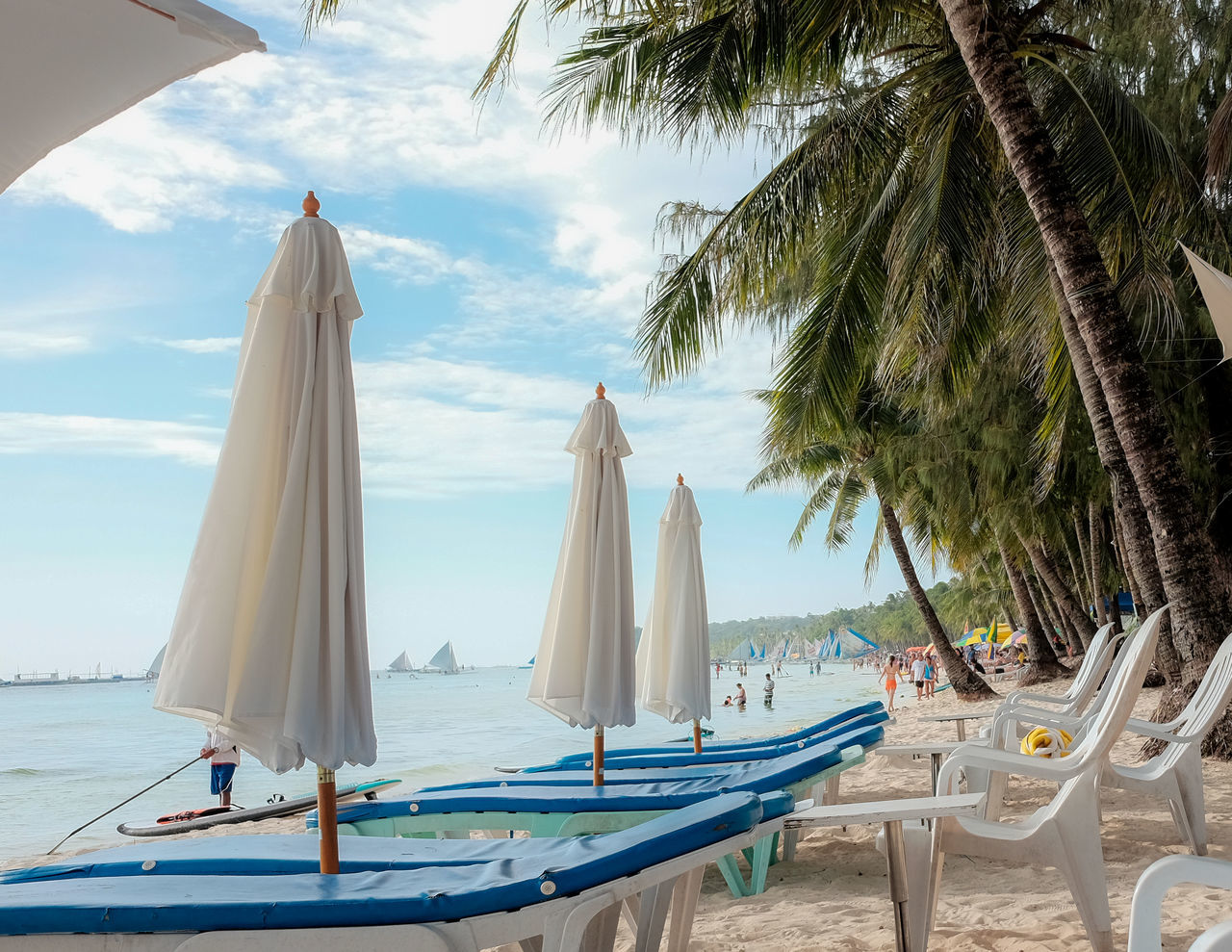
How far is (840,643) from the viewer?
10956 centimetres

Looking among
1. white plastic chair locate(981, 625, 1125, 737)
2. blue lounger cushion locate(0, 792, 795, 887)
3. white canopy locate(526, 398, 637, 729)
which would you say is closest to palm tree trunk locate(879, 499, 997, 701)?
white plastic chair locate(981, 625, 1125, 737)

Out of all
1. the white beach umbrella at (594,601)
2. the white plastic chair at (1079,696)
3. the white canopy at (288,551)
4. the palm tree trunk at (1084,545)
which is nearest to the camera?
the white canopy at (288,551)

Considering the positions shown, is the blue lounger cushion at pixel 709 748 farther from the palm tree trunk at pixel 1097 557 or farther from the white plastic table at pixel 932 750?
the palm tree trunk at pixel 1097 557

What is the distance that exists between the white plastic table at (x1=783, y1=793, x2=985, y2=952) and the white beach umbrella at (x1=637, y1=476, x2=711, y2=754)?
3.07 m

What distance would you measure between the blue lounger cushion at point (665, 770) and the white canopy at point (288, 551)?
1646mm

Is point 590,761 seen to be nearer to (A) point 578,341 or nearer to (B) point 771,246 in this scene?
(B) point 771,246

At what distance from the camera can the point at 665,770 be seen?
5.02 metres

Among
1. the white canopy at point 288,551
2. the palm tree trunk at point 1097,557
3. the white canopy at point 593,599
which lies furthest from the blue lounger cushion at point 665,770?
the palm tree trunk at point 1097,557

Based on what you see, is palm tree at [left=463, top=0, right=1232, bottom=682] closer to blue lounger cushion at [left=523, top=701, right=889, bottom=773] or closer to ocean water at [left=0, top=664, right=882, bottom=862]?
blue lounger cushion at [left=523, top=701, right=889, bottom=773]

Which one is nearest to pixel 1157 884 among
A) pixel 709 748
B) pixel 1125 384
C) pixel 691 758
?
pixel 691 758

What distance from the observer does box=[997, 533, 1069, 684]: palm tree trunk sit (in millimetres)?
20406

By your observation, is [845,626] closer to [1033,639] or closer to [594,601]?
[1033,639]

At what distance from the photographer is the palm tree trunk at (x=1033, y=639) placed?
2041cm

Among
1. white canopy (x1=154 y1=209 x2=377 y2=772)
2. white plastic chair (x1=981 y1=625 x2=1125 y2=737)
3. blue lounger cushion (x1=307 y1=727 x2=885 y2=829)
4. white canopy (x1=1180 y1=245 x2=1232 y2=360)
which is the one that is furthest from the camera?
white canopy (x1=1180 y1=245 x2=1232 y2=360)
